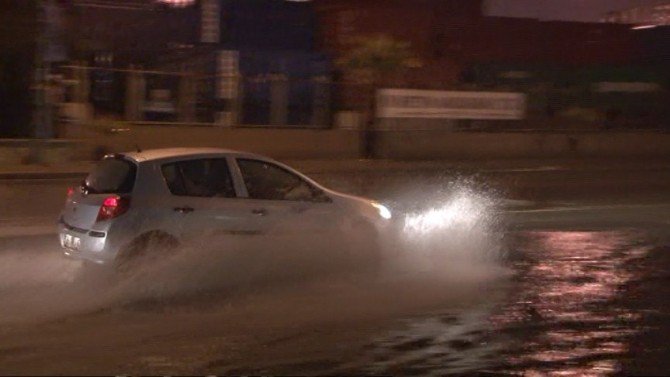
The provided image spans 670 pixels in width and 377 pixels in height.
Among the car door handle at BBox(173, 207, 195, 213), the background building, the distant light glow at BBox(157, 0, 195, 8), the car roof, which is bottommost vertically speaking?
the car door handle at BBox(173, 207, 195, 213)

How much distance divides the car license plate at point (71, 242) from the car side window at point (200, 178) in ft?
3.55

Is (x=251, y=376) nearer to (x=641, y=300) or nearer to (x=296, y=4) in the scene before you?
(x=641, y=300)

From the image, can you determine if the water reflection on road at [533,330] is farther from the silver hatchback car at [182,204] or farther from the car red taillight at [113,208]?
the car red taillight at [113,208]

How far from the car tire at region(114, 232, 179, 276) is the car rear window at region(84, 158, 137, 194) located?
1.75 feet

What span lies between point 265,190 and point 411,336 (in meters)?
3.24

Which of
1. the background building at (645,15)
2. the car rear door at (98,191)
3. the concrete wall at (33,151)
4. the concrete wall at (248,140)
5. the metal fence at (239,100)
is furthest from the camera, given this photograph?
the background building at (645,15)

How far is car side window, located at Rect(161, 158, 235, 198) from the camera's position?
11.5 metres

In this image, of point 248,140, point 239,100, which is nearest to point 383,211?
point 248,140

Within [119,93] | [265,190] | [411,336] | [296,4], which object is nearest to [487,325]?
[411,336]

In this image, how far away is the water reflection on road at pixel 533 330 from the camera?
8508 millimetres

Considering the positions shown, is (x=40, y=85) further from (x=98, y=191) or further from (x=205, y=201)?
(x=205, y=201)

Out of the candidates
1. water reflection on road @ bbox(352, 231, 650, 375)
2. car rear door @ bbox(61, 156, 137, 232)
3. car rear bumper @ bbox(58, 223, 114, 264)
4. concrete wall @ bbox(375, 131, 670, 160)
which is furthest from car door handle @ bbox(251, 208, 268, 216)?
concrete wall @ bbox(375, 131, 670, 160)

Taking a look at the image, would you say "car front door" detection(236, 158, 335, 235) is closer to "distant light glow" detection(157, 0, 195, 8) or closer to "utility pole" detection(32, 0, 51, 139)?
"utility pole" detection(32, 0, 51, 139)

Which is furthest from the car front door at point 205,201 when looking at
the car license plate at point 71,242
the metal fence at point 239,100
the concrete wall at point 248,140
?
the metal fence at point 239,100
